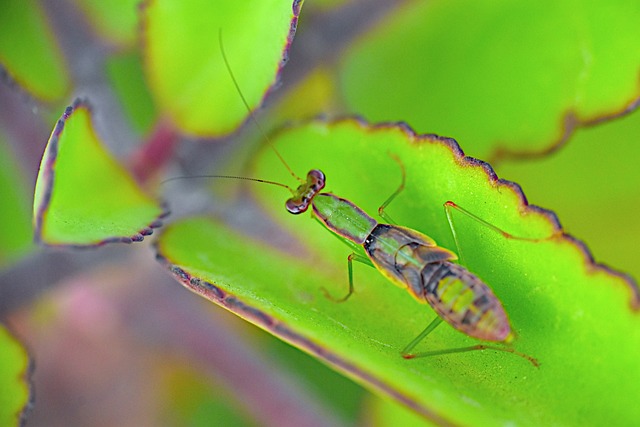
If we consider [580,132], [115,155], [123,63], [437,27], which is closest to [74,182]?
[115,155]

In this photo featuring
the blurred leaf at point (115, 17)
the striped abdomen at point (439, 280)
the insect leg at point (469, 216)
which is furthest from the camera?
the blurred leaf at point (115, 17)

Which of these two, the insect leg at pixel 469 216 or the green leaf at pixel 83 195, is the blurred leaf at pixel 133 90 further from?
the insect leg at pixel 469 216

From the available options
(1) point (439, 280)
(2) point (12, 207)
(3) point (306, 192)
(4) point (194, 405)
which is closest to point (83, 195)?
(2) point (12, 207)

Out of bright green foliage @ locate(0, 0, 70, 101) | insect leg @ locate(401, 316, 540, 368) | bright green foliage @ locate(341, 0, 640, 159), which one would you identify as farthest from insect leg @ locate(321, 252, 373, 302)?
bright green foliage @ locate(0, 0, 70, 101)

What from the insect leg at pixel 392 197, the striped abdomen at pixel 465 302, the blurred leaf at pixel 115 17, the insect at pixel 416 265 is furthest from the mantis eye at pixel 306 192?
the blurred leaf at pixel 115 17

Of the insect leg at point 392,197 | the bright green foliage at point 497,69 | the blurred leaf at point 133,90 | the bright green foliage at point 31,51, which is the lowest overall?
the bright green foliage at point 31,51

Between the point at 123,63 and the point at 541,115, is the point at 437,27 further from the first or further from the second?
the point at 123,63
